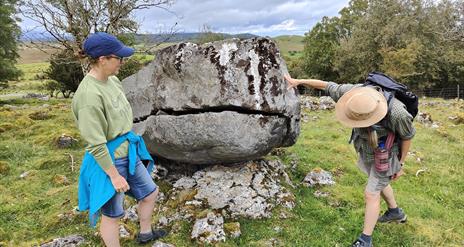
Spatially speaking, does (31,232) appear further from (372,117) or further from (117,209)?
(372,117)

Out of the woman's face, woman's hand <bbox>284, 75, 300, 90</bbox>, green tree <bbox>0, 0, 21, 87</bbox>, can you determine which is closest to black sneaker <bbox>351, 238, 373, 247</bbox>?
woman's hand <bbox>284, 75, 300, 90</bbox>

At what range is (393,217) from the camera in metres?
6.89

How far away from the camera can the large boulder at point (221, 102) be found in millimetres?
7020

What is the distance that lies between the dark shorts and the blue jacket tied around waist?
0.34 feet

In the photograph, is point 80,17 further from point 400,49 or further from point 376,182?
point 400,49

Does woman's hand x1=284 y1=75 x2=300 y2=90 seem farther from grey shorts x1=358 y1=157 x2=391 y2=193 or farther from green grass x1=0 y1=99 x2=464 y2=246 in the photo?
green grass x1=0 y1=99 x2=464 y2=246

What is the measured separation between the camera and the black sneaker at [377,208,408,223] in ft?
22.6

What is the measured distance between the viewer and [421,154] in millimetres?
11727

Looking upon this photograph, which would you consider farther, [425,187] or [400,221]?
[425,187]

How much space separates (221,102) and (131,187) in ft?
7.39

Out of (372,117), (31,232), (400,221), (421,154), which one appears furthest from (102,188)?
(421,154)

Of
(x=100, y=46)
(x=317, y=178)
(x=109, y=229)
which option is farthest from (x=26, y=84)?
(x=100, y=46)

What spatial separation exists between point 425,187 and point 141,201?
21.7 ft

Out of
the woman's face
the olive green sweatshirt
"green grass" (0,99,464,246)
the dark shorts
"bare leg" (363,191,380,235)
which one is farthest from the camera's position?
"green grass" (0,99,464,246)
